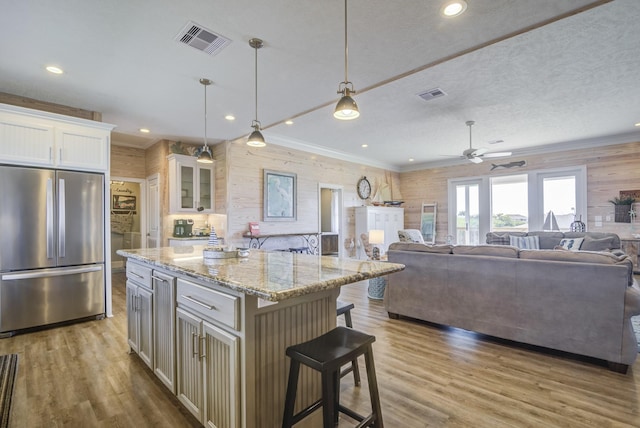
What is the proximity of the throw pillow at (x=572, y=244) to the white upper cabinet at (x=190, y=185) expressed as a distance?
6.23 metres

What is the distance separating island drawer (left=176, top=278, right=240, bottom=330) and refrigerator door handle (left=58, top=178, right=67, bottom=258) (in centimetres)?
282

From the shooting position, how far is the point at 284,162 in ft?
20.7

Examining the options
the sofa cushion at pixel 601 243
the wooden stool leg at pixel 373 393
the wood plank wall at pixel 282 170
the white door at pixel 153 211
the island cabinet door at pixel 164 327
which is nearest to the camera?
the wooden stool leg at pixel 373 393

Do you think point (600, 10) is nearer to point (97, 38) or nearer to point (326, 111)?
point (326, 111)

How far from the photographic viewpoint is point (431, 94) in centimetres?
395

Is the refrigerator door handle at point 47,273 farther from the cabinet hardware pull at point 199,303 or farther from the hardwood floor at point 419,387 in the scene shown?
the cabinet hardware pull at point 199,303

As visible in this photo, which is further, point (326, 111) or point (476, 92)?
point (326, 111)

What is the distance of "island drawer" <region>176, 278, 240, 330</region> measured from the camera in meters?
1.44

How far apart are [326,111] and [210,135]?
2.27 metres

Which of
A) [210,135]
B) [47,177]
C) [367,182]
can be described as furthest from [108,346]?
[367,182]

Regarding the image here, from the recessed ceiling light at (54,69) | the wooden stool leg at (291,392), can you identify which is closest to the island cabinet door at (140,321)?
the wooden stool leg at (291,392)

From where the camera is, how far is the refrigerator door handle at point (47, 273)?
3.40 metres

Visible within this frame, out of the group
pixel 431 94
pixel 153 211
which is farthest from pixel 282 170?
pixel 431 94

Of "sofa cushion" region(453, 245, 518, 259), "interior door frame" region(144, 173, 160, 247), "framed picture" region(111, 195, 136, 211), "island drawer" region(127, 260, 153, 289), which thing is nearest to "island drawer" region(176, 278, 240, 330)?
"island drawer" region(127, 260, 153, 289)
